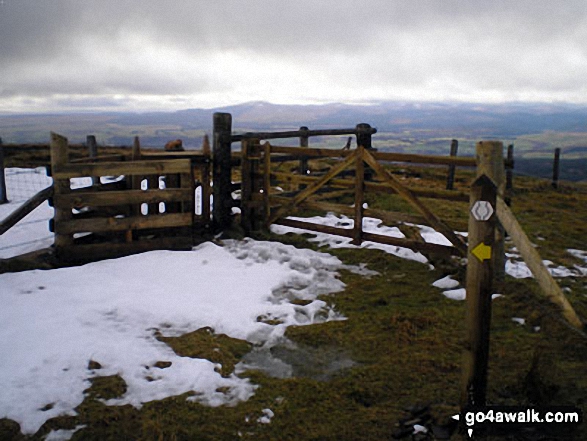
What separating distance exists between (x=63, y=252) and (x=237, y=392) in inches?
188

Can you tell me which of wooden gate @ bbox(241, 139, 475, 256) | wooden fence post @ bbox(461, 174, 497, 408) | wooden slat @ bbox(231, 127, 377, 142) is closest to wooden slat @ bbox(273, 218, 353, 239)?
wooden gate @ bbox(241, 139, 475, 256)

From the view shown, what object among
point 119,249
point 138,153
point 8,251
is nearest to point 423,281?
point 119,249

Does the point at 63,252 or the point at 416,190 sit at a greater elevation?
the point at 416,190

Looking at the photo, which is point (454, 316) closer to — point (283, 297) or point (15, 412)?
point (283, 297)

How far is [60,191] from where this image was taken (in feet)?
25.9

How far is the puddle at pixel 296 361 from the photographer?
16.0ft

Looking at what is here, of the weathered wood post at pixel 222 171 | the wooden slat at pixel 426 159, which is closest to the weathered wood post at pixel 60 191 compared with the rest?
the weathered wood post at pixel 222 171

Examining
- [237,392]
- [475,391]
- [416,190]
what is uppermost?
[416,190]

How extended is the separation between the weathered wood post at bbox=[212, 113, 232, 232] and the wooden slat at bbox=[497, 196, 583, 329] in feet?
Result: 22.1

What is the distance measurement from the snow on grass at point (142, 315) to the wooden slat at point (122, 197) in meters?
0.93

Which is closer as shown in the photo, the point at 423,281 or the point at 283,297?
the point at 283,297

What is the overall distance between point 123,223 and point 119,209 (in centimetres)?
152

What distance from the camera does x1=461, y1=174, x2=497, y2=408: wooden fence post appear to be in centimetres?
375

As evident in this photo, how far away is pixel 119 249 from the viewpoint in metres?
8.38
